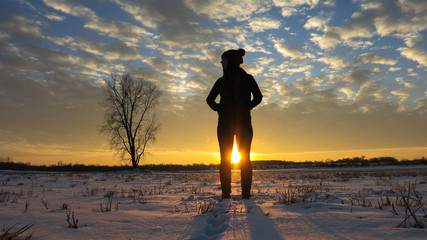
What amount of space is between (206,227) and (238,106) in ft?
7.62

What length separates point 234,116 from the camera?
3.93 m

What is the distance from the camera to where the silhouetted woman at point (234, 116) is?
12.7 feet

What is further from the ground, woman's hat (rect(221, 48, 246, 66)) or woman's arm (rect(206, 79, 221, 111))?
woman's hat (rect(221, 48, 246, 66))

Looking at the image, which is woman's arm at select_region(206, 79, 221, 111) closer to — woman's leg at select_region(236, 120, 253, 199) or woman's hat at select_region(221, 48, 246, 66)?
woman's hat at select_region(221, 48, 246, 66)

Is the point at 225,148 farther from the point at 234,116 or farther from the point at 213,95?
the point at 213,95

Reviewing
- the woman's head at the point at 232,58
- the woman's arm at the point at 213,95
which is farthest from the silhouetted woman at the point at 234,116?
the woman's arm at the point at 213,95

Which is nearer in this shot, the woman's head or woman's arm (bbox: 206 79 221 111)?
the woman's head

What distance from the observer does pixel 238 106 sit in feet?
12.9

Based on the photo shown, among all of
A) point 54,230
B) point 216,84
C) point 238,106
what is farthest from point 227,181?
point 54,230

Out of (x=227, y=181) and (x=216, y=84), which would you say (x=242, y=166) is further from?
(x=216, y=84)

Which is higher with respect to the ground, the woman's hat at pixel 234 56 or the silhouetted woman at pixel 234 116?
the woman's hat at pixel 234 56

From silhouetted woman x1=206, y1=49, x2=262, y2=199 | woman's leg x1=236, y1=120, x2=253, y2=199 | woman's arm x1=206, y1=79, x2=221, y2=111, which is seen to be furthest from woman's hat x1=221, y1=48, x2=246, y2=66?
woman's leg x1=236, y1=120, x2=253, y2=199

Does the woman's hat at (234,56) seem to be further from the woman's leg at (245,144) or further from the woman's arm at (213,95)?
the woman's leg at (245,144)

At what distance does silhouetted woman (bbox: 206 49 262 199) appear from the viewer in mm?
3877
